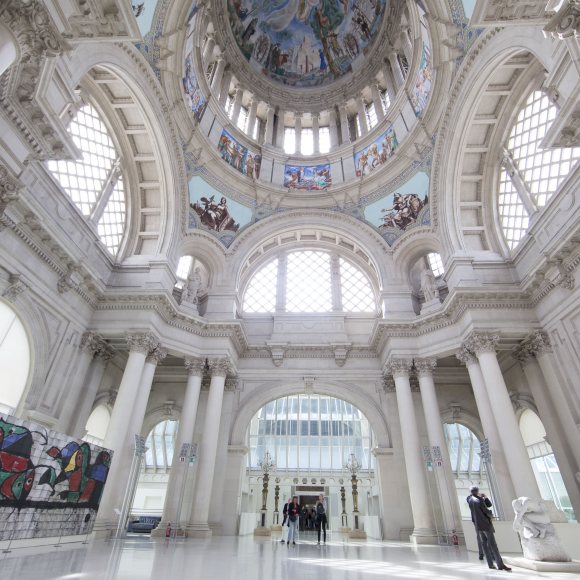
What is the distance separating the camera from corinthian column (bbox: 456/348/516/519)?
11.6 meters

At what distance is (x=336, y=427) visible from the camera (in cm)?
2664

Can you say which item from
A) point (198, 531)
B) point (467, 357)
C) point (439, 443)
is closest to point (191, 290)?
point (198, 531)

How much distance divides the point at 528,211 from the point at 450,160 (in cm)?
411

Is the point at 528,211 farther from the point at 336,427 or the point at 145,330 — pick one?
the point at 336,427

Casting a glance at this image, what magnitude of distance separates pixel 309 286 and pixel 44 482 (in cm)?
1563

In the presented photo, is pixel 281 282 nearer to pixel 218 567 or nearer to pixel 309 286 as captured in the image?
pixel 309 286

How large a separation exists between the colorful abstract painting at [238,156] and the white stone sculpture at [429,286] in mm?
11000

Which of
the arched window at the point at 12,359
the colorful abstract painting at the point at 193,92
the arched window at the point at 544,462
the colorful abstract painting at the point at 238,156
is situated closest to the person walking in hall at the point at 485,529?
the arched window at the point at 544,462

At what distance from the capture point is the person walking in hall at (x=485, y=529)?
6787mm

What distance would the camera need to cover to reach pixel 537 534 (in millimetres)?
7164

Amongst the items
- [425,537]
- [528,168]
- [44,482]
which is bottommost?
[425,537]

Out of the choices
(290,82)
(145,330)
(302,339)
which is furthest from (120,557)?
(290,82)

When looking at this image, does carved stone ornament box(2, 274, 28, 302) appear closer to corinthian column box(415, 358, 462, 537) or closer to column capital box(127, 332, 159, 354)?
column capital box(127, 332, 159, 354)

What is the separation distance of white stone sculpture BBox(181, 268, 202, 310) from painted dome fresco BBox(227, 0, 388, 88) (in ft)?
56.2
